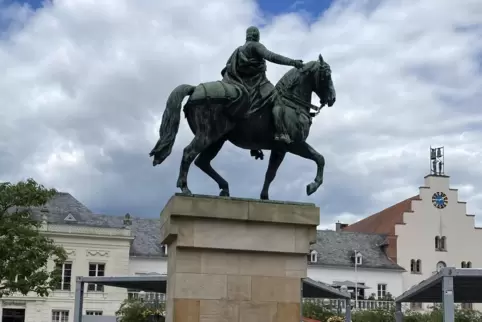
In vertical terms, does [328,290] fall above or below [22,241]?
below

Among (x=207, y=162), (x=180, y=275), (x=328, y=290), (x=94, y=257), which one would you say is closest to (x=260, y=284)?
(x=180, y=275)

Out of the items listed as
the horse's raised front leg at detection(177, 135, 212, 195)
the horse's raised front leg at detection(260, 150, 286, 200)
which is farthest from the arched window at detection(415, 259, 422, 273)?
the horse's raised front leg at detection(177, 135, 212, 195)

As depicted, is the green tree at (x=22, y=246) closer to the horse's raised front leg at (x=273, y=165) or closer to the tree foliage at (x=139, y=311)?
the tree foliage at (x=139, y=311)

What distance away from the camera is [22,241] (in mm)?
30625

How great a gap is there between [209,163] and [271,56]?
2.07 meters

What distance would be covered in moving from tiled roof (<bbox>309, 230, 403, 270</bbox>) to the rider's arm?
48.0 metres

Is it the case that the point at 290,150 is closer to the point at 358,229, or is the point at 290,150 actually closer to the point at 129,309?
the point at 129,309

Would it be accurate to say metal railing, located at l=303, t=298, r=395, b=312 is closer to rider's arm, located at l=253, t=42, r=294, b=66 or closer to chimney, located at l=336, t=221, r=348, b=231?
chimney, located at l=336, t=221, r=348, b=231

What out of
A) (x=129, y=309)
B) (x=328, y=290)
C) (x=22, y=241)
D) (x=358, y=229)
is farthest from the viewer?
(x=358, y=229)

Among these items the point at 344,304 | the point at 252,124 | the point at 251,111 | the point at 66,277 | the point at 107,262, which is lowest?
the point at 344,304

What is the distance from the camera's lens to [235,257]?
10.8m

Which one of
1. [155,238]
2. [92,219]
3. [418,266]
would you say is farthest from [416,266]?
[92,219]

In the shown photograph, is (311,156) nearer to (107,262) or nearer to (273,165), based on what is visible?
(273,165)

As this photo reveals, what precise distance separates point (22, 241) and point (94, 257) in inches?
865
